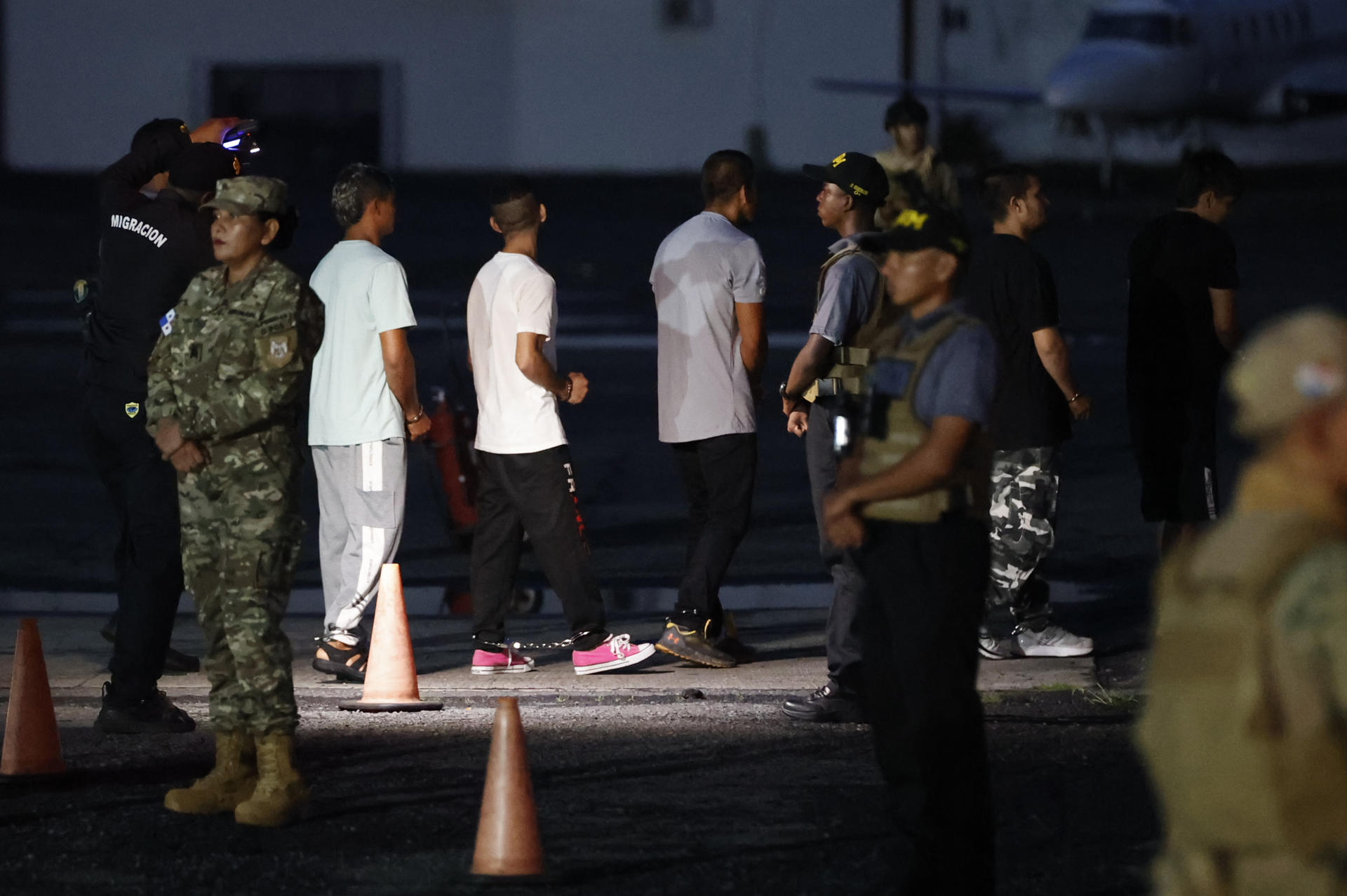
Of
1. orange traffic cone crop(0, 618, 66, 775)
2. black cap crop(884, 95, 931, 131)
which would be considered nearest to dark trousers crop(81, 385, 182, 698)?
orange traffic cone crop(0, 618, 66, 775)

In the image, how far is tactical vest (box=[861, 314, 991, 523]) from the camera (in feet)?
15.5

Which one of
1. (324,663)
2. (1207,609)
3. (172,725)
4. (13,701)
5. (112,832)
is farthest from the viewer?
(324,663)

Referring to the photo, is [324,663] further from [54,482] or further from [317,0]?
[317,0]

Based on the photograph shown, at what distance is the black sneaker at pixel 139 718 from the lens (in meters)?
6.97

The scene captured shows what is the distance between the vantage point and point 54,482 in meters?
13.5

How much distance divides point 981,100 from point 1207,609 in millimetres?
46195

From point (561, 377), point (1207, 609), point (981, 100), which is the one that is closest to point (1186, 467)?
point (561, 377)

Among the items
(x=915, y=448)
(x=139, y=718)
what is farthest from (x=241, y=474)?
(x=915, y=448)

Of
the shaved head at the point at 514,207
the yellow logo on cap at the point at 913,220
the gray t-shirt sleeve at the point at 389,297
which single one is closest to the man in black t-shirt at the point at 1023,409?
the shaved head at the point at 514,207

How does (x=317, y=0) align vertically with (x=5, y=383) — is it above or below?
above

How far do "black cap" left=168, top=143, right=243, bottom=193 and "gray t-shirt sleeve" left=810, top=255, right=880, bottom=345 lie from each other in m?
2.17

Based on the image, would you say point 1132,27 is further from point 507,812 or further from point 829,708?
point 507,812

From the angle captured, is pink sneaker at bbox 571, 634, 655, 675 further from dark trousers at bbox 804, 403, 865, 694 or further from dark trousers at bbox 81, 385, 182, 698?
dark trousers at bbox 81, 385, 182, 698

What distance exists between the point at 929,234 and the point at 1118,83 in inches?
1521
